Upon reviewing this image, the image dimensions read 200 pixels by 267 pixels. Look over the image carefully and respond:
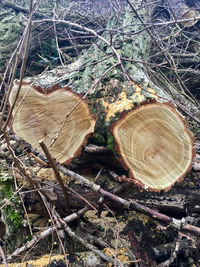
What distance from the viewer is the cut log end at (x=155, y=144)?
1684mm

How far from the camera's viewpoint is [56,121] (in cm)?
196

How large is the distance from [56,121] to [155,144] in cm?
81

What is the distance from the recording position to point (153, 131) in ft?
5.66

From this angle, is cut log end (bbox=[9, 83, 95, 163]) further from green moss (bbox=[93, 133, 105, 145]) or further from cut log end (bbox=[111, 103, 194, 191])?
cut log end (bbox=[111, 103, 194, 191])

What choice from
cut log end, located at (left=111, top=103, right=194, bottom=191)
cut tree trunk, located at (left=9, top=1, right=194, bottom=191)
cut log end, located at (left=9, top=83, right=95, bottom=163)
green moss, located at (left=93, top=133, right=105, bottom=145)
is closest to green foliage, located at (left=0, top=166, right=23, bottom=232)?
cut log end, located at (left=9, top=83, right=95, bottom=163)

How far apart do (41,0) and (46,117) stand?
9.13 feet

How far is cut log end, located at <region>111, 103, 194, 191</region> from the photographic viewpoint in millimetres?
1684

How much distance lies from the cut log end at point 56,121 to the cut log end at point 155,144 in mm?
302

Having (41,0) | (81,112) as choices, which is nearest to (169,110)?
(81,112)

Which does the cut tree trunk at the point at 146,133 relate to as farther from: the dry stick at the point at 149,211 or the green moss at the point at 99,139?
the dry stick at the point at 149,211

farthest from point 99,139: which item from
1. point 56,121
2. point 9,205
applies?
point 9,205

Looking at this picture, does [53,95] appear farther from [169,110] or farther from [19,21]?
[19,21]

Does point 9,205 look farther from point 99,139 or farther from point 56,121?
point 99,139

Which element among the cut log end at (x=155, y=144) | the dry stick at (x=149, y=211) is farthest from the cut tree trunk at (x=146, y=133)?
the dry stick at (x=149, y=211)
